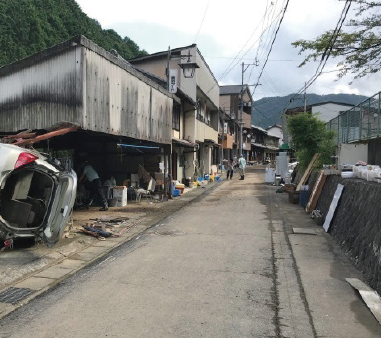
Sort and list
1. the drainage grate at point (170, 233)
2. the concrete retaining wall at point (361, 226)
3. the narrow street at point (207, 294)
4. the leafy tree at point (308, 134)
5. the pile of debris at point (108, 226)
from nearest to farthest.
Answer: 1. the narrow street at point (207, 294)
2. the concrete retaining wall at point (361, 226)
3. the pile of debris at point (108, 226)
4. the drainage grate at point (170, 233)
5. the leafy tree at point (308, 134)

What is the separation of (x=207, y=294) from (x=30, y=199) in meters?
4.79

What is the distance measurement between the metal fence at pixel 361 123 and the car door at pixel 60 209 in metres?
9.01

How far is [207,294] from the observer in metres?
5.16

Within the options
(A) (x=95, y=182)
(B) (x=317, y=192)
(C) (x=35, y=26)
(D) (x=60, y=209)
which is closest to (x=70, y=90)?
(D) (x=60, y=209)

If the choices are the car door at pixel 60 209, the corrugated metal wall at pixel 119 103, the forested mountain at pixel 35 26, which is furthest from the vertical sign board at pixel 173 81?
the forested mountain at pixel 35 26

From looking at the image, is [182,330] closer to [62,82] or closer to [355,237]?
[355,237]

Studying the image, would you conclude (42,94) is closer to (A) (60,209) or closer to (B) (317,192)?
(A) (60,209)

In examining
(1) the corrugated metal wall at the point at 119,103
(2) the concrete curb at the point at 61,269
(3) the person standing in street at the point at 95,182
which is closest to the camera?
(2) the concrete curb at the point at 61,269

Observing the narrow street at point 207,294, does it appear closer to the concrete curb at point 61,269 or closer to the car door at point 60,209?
the concrete curb at point 61,269

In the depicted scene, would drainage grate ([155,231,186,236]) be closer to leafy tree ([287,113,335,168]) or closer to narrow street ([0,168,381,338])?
narrow street ([0,168,381,338])

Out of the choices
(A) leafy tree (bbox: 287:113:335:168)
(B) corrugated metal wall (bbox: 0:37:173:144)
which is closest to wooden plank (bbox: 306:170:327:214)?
(A) leafy tree (bbox: 287:113:335:168)

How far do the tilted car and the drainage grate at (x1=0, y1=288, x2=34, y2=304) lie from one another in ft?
5.30

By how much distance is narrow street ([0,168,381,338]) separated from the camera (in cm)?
413

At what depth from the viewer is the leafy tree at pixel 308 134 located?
18.0 meters
